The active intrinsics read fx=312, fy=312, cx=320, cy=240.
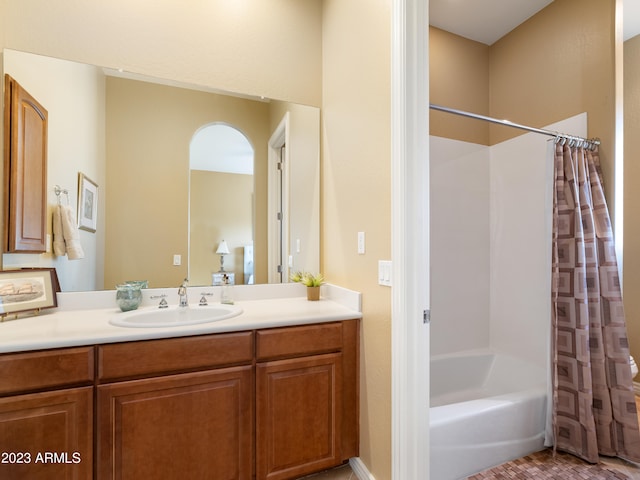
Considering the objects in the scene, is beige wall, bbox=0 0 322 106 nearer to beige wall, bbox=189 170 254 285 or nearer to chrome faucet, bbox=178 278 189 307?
beige wall, bbox=189 170 254 285

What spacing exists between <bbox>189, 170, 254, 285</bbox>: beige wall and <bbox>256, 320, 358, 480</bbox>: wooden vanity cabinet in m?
0.67

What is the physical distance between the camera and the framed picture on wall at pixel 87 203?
1627 millimetres

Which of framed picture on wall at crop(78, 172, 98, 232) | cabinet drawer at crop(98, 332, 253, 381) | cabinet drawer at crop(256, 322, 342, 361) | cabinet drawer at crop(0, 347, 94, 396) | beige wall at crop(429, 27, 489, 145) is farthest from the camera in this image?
beige wall at crop(429, 27, 489, 145)

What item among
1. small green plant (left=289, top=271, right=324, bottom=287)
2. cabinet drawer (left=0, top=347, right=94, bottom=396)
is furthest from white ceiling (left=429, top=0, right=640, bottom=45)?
cabinet drawer (left=0, top=347, right=94, bottom=396)

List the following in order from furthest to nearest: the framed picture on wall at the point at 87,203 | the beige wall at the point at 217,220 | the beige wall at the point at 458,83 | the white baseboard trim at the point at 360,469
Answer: the beige wall at the point at 458,83 < the beige wall at the point at 217,220 < the framed picture on wall at the point at 87,203 < the white baseboard trim at the point at 360,469

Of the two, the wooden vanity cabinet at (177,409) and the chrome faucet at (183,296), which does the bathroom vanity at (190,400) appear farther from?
the chrome faucet at (183,296)

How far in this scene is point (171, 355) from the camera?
1.28 meters

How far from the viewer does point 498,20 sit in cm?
242

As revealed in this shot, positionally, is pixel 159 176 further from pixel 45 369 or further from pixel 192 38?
pixel 45 369

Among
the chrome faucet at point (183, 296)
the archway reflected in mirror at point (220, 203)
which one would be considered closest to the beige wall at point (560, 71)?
Answer: the archway reflected in mirror at point (220, 203)

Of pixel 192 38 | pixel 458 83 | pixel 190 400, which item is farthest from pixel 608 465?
pixel 192 38

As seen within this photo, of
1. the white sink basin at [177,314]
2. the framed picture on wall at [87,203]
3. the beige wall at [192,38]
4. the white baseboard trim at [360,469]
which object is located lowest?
the white baseboard trim at [360,469]

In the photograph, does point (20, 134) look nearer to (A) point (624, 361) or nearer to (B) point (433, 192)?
(B) point (433, 192)

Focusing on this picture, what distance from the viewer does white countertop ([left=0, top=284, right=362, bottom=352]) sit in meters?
1.16
